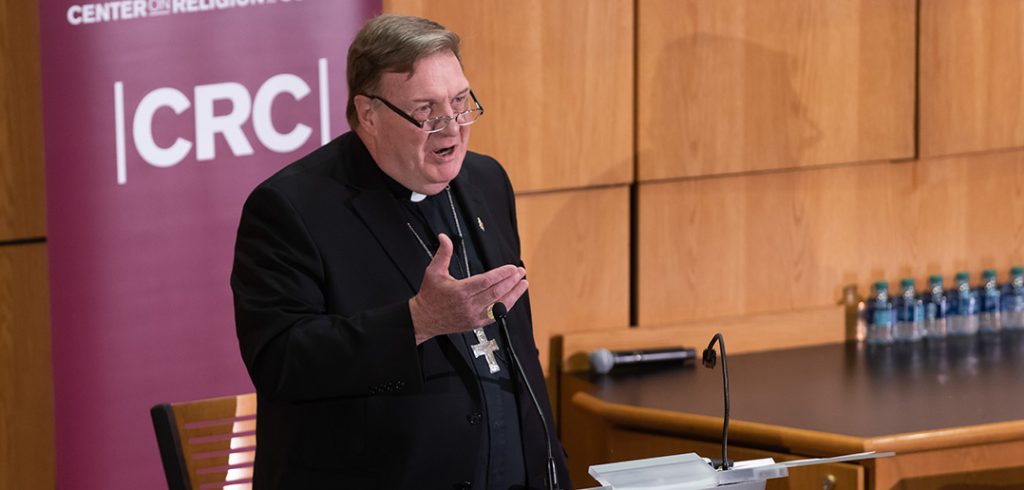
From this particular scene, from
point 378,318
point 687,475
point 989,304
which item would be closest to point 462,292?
point 378,318

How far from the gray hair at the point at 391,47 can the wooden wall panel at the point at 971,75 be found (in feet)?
6.87

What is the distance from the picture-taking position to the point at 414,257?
8.93 ft

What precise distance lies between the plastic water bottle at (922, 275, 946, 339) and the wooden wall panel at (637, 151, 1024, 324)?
0.07 meters

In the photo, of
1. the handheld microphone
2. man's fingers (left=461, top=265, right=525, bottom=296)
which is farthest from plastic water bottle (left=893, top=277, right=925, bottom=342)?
man's fingers (left=461, top=265, right=525, bottom=296)

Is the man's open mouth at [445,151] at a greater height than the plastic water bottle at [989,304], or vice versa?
the man's open mouth at [445,151]

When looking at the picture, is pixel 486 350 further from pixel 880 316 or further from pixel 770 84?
pixel 880 316

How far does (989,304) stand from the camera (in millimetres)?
→ 4500

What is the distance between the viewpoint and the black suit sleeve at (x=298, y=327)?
2.49 m

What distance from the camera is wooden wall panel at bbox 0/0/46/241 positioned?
343cm

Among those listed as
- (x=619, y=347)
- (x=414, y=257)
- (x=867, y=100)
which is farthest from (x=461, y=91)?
(x=867, y=100)

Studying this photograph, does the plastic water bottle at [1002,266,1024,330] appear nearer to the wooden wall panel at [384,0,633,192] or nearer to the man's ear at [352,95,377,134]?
the wooden wall panel at [384,0,633,192]

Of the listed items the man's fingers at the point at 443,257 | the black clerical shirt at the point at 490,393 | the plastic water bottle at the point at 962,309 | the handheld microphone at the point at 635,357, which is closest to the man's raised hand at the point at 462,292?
the man's fingers at the point at 443,257

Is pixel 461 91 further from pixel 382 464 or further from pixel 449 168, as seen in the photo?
pixel 382 464

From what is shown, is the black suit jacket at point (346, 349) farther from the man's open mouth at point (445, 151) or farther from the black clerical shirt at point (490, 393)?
the man's open mouth at point (445, 151)
